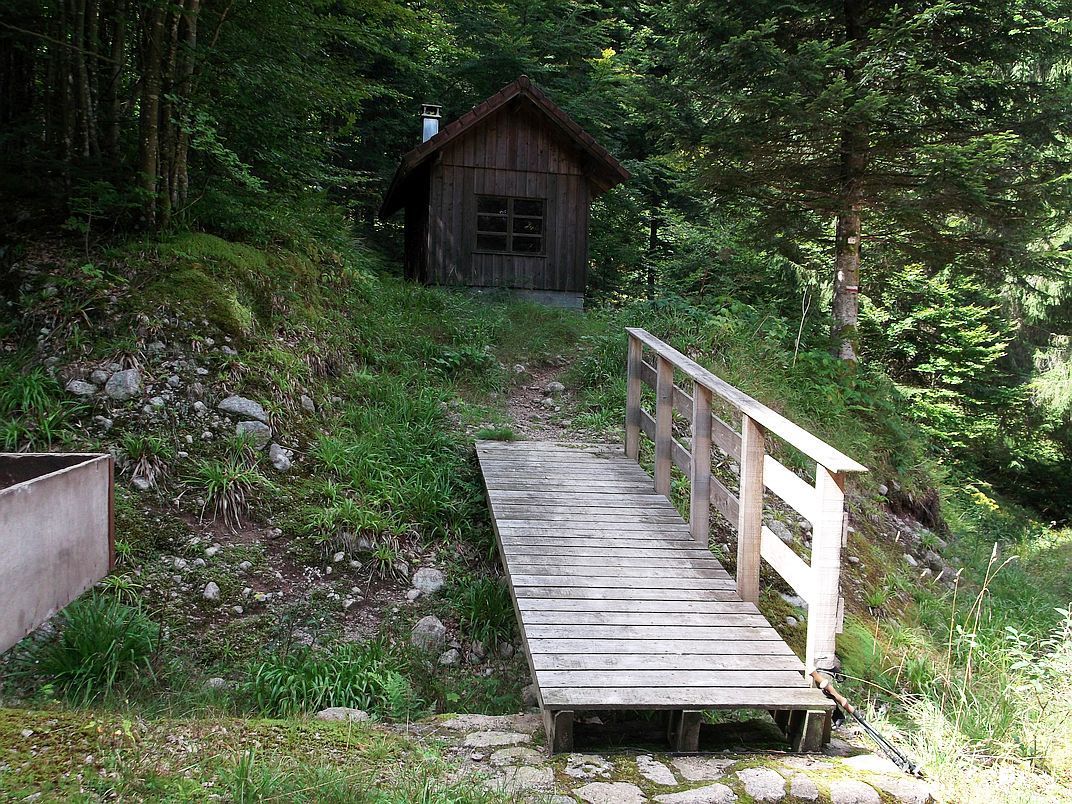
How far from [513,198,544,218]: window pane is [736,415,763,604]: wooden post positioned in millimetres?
11912

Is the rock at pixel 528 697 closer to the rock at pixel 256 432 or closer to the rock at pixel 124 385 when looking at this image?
the rock at pixel 256 432

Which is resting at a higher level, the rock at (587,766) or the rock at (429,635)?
the rock at (587,766)

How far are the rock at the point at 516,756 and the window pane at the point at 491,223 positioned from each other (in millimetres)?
13307

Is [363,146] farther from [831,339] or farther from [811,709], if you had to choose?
[811,709]

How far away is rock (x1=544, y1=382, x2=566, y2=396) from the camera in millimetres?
9689

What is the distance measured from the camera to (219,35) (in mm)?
7738

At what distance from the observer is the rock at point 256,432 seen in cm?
619

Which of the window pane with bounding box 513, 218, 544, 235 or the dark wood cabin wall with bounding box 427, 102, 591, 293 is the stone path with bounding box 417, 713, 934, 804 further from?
the window pane with bounding box 513, 218, 544, 235

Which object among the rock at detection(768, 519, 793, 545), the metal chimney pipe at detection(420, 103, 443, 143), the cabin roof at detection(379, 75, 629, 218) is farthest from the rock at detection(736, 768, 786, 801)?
the metal chimney pipe at detection(420, 103, 443, 143)

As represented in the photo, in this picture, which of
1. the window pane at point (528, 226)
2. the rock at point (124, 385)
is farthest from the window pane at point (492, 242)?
the rock at point (124, 385)

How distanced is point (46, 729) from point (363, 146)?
19.5 metres

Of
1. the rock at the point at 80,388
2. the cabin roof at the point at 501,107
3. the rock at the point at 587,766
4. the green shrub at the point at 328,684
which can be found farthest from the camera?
the cabin roof at the point at 501,107

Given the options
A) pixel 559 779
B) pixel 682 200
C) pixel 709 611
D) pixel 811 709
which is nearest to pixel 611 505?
pixel 709 611

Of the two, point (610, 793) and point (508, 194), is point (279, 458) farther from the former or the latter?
point (508, 194)
